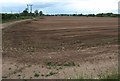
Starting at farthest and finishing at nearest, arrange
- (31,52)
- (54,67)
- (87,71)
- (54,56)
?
(31,52) → (54,56) → (54,67) → (87,71)

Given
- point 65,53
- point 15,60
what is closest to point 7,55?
point 15,60

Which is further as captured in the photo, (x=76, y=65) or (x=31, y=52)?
(x=31, y=52)

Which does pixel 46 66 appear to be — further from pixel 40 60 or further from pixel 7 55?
pixel 7 55

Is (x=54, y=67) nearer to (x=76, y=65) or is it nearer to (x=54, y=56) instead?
(x=76, y=65)

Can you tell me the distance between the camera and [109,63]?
43.6ft

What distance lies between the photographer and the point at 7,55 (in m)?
16.6

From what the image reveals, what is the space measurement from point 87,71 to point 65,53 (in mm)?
5172

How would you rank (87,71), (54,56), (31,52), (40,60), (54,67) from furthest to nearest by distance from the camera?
(31,52)
(54,56)
(40,60)
(54,67)
(87,71)

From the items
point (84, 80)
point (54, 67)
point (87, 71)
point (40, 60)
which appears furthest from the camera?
point (40, 60)

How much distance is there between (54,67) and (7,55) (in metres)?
4.11

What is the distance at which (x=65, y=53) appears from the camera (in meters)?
17.2

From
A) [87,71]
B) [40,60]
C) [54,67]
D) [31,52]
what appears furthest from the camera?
[31,52]

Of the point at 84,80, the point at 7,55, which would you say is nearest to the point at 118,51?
the point at 7,55

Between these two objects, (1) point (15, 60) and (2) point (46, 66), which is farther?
(1) point (15, 60)
